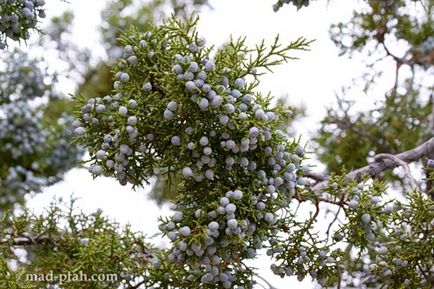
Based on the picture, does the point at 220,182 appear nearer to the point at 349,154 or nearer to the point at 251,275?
the point at 251,275

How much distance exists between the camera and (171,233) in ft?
4.26

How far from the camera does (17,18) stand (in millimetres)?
1469

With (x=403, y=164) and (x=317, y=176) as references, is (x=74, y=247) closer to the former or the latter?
(x=317, y=176)

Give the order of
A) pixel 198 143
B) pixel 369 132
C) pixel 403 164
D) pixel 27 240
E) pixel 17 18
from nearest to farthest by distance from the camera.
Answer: pixel 198 143 < pixel 17 18 < pixel 403 164 < pixel 27 240 < pixel 369 132

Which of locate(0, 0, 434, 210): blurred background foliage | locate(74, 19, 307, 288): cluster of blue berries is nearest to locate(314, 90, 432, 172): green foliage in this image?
locate(0, 0, 434, 210): blurred background foliage

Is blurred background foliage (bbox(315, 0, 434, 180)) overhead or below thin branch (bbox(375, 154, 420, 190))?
overhead

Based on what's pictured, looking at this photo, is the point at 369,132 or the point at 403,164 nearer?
the point at 403,164

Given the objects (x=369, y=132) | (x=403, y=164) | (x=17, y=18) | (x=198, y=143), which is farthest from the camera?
(x=369, y=132)

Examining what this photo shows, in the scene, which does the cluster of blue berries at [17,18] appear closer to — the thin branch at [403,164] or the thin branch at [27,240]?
the thin branch at [27,240]

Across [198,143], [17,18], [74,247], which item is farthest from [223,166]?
[74,247]

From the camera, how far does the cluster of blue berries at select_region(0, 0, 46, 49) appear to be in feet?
4.82

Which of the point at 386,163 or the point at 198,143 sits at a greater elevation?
the point at 386,163

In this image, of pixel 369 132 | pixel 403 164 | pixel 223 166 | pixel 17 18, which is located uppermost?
pixel 369 132

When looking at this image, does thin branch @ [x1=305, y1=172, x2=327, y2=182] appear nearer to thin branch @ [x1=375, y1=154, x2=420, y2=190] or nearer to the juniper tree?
thin branch @ [x1=375, y1=154, x2=420, y2=190]
